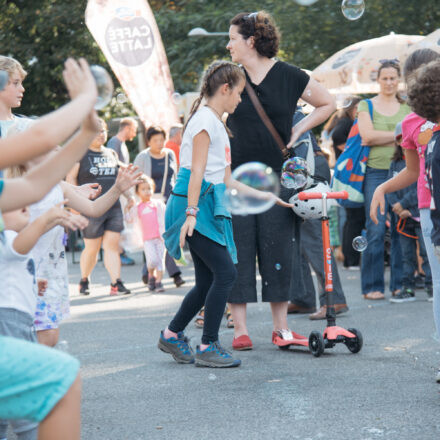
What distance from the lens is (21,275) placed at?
3.21 meters

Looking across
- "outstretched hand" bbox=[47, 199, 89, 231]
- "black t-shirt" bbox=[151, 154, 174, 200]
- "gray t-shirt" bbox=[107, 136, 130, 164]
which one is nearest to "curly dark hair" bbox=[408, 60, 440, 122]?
"outstretched hand" bbox=[47, 199, 89, 231]

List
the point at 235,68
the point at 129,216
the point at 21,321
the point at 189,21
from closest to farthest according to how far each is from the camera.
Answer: the point at 21,321 → the point at 235,68 → the point at 129,216 → the point at 189,21

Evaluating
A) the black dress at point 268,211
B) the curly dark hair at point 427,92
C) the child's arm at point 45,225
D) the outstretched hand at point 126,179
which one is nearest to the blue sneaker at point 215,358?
the black dress at point 268,211

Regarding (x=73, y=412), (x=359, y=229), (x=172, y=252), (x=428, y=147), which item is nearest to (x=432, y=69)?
(x=428, y=147)

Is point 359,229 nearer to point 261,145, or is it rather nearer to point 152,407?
point 261,145

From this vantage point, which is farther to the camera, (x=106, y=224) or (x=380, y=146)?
(x=106, y=224)

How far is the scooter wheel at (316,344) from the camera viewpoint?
5.59m

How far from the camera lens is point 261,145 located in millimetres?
5852

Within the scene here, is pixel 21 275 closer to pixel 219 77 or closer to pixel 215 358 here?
pixel 215 358

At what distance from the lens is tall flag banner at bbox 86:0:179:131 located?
1523 cm

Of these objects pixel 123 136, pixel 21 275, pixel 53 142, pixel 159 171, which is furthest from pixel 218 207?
pixel 123 136

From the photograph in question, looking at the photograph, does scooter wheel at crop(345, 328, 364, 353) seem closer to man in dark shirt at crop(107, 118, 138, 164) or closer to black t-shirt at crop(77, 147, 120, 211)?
black t-shirt at crop(77, 147, 120, 211)

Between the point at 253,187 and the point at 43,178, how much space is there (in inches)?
108

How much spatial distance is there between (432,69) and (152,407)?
7.32 feet
